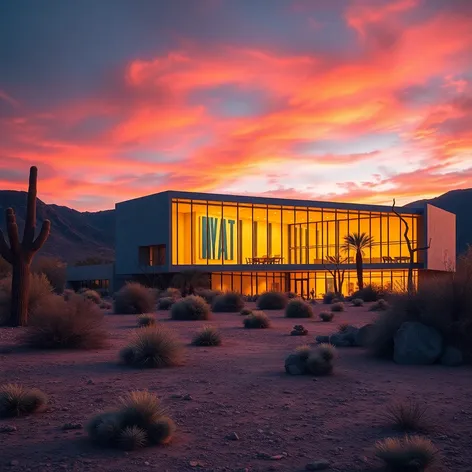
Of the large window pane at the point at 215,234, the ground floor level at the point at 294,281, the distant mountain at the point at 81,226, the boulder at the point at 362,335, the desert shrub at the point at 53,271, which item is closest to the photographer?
the boulder at the point at 362,335

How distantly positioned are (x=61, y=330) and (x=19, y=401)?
25.2 ft

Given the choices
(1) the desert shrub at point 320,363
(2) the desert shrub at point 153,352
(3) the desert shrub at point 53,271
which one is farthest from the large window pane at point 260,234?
(1) the desert shrub at point 320,363

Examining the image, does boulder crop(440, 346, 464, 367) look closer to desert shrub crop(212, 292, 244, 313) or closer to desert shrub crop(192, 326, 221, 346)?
desert shrub crop(192, 326, 221, 346)

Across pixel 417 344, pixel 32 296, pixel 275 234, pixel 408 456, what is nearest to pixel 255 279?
pixel 275 234

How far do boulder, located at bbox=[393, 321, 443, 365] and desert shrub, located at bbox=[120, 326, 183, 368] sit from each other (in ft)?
15.5

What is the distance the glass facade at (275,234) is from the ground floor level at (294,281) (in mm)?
1295

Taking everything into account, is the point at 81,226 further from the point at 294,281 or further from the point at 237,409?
the point at 237,409

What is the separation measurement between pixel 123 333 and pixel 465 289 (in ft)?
35.7

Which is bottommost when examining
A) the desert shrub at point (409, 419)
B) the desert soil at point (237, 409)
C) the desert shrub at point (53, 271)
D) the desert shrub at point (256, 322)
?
the desert soil at point (237, 409)

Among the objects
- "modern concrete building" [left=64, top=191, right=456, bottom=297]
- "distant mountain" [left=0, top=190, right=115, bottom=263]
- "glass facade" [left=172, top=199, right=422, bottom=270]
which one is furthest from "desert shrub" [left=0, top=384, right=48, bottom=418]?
"distant mountain" [left=0, top=190, right=115, bottom=263]

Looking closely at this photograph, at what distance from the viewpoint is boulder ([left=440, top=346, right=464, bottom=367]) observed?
44.1 feet

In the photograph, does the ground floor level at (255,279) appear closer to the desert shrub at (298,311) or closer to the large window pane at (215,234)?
the large window pane at (215,234)

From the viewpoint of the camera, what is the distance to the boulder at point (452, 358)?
1345 centimetres

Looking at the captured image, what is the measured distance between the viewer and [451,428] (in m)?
8.32
